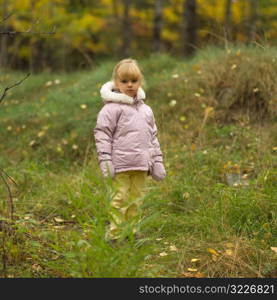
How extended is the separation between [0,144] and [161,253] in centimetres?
435

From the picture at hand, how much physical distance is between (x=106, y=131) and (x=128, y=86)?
40cm

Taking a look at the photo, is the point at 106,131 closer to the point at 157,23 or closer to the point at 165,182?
the point at 165,182

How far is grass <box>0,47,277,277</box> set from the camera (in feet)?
11.3

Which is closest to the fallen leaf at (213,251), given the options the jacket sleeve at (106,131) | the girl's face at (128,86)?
the jacket sleeve at (106,131)

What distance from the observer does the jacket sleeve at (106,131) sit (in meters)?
3.97

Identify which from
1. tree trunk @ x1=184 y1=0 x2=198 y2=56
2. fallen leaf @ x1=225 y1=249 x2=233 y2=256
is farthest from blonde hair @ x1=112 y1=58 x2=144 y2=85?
tree trunk @ x1=184 y1=0 x2=198 y2=56

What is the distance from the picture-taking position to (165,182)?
5.23 m

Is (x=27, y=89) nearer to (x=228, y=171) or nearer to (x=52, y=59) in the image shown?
(x=228, y=171)

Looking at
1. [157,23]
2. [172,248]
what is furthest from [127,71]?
[157,23]

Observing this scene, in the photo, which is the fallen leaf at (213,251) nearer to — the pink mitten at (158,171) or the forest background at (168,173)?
the forest background at (168,173)

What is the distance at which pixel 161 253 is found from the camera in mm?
3922

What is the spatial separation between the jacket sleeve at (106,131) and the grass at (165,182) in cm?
29

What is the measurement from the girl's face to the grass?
791 millimetres
